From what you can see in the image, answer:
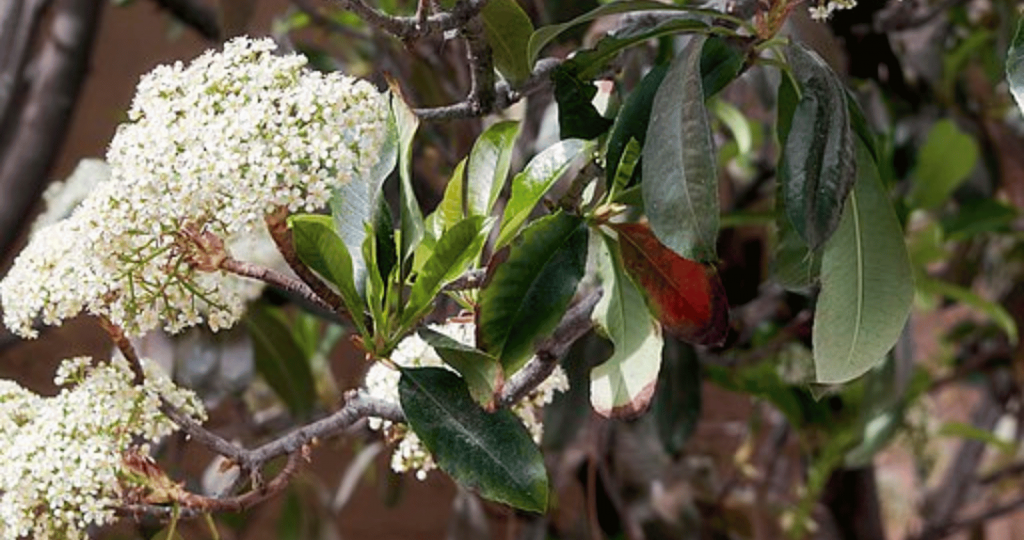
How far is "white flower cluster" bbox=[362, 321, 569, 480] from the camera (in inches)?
28.8

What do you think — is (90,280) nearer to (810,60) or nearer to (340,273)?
(340,273)

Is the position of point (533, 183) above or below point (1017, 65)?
above

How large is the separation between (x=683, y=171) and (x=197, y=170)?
0.21m

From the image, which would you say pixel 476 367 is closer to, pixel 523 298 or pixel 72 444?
pixel 523 298

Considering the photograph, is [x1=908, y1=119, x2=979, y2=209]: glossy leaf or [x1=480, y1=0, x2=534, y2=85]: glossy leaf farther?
[x1=908, y1=119, x2=979, y2=209]: glossy leaf

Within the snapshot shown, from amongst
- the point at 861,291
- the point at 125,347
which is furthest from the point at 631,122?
the point at 125,347

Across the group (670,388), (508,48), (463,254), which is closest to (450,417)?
(463,254)

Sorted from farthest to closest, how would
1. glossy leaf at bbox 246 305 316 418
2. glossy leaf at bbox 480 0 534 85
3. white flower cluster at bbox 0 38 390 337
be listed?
1. glossy leaf at bbox 246 305 316 418
2. glossy leaf at bbox 480 0 534 85
3. white flower cluster at bbox 0 38 390 337

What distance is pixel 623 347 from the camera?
0.70m

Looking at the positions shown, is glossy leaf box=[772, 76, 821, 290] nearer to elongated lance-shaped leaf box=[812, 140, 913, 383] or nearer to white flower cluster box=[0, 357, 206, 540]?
elongated lance-shaped leaf box=[812, 140, 913, 383]

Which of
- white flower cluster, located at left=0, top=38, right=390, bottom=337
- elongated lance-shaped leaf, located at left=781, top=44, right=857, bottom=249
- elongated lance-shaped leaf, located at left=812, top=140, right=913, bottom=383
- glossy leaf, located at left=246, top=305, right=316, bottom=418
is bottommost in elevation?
elongated lance-shaped leaf, located at left=812, top=140, right=913, bottom=383

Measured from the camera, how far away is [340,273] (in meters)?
0.65

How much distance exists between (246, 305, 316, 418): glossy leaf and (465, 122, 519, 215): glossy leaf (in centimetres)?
62

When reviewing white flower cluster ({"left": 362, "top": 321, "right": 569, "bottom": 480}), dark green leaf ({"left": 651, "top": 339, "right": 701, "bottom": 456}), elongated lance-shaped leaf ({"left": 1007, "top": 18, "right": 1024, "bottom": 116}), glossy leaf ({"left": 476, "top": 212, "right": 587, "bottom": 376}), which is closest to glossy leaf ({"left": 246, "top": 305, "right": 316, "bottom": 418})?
dark green leaf ({"left": 651, "top": 339, "right": 701, "bottom": 456})
